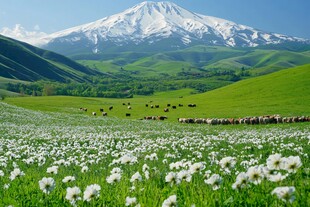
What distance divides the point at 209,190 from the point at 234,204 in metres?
0.99

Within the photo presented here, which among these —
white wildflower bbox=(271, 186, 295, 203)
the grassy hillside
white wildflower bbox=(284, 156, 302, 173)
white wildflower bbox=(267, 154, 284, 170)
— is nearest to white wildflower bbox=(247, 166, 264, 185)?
white wildflower bbox=(267, 154, 284, 170)

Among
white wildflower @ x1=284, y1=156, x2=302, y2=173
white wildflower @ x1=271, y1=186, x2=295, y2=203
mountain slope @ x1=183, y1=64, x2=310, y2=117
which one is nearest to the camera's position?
white wildflower @ x1=271, y1=186, x2=295, y2=203

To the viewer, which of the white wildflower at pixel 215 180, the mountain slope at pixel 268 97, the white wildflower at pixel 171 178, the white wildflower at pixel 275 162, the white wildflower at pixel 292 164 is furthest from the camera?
the mountain slope at pixel 268 97

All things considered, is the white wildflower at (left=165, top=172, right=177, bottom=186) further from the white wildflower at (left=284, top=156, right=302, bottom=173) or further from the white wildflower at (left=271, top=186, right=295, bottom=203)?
the white wildflower at (left=271, top=186, right=295, bottom=203)

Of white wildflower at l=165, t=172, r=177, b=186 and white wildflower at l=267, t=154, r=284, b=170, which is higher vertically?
white wildflower at l=267, t=154, r=284, b=170

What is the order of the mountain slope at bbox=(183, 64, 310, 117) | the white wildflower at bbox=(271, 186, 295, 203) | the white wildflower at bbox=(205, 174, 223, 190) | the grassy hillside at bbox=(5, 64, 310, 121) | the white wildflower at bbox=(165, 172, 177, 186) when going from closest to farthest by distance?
the white wildflower at bbox=(271, 186, 295, 203), the white wildflower at bbox=(205, 174, 223, 190), the white wildflower at bbox=(165, 172, 177, 186), the mountain slope at bbox=(183, 64, 310, 117), the grassy hillside at bbox=(5, 64, 310, 121)

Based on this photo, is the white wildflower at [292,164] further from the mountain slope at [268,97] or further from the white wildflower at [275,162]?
the mountain slope at [268,97]

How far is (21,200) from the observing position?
5.89 meters

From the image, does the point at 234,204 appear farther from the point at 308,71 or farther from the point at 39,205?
the point at 308,71

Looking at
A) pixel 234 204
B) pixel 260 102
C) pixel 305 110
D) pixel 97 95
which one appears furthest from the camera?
pixel 97 95

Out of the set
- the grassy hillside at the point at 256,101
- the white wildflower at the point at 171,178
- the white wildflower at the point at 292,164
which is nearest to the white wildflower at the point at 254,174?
the white wildflower at the point at 292,164

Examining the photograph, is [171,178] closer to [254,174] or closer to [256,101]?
[254,174]

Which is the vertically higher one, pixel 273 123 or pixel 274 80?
pixel 274 80

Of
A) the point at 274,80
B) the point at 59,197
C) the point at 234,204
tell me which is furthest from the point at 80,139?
the point at 274,80
